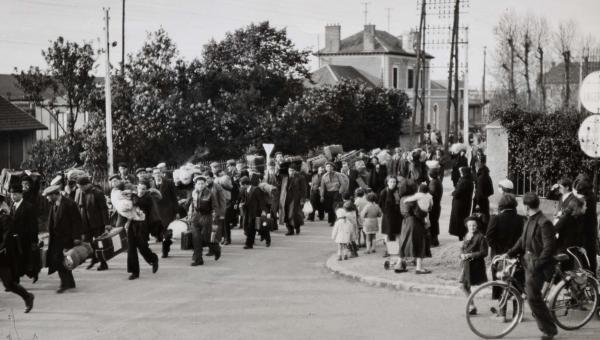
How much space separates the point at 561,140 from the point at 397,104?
38634mm

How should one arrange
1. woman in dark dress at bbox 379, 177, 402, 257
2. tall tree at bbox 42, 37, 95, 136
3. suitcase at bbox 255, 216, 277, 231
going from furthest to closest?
1. tall tree at bbox 42, 37, 95, 136
2. suitcase at bbox 255, 216, 277, 231
3. woman in dark dress at bbox 379, 177, 402, 257

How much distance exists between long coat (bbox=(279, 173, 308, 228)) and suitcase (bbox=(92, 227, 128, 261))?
545 centimetres

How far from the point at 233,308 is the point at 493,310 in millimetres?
3492

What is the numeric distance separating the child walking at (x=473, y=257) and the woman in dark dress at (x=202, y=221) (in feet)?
19.1

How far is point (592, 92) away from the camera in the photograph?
1195 cm

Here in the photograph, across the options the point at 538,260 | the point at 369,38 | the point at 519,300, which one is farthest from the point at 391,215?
the point at 369,38

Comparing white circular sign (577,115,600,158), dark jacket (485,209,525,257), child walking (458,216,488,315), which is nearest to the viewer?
child walking (458,216,488,315)

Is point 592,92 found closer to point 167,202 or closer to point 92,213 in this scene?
point 92,213

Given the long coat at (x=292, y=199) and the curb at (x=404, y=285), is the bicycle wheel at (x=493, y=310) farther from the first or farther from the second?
the long coat at (x=292, y=199)

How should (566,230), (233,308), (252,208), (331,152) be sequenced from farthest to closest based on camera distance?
(331,152) → (252,208) → (233,308) → (566,230)

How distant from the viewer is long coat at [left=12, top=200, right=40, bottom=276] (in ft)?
39.3

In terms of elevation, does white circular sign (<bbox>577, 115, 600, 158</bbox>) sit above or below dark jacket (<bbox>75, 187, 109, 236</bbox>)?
above

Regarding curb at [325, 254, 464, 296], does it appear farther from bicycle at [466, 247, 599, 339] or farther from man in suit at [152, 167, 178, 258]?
man in suit at [152, 167, 178, 258]

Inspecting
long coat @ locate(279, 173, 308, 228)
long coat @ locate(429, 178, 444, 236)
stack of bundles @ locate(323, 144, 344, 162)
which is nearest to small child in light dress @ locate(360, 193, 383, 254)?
long coat @ locate(429, 178, 444, 236)
